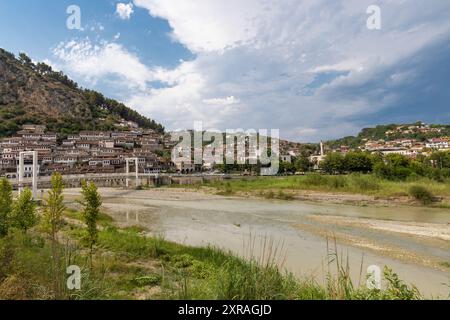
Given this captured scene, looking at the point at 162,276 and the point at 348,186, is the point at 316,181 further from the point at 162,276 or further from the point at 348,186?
the point at 162,276

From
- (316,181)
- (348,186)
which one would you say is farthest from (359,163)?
(348,186)

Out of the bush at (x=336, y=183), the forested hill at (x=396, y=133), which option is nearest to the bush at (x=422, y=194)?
the bush at (x=336, y=183)

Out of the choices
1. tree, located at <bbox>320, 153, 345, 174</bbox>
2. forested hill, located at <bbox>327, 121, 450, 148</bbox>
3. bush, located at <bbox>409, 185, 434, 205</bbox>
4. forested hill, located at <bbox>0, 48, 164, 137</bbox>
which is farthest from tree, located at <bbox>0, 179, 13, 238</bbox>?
forested hill, located at <bbox>327, 121, 450, 148</bbox>

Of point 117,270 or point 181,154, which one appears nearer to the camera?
point 117,270

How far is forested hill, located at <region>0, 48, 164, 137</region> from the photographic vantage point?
10981 centimetres

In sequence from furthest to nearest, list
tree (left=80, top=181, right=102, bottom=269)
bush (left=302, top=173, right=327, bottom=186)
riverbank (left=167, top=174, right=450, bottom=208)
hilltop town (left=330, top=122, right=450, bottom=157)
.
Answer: hilltop town (left=330, top=122, right=450, bottom=157)
bush (left=302, top=173, right=327, bottom=186)
riverbank (left=167, top=174, right=450, bottom=208)
tree (left=80, top=181, right=102, bottom=269)

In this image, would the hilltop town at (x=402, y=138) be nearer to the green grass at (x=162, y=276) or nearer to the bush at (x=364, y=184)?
the bush at (x=364, y=184)

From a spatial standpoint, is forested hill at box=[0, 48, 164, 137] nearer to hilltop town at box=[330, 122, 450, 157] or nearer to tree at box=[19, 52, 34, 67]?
tree at box=[19, 52, 34, 67]

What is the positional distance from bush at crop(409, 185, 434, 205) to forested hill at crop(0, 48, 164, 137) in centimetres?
10969
